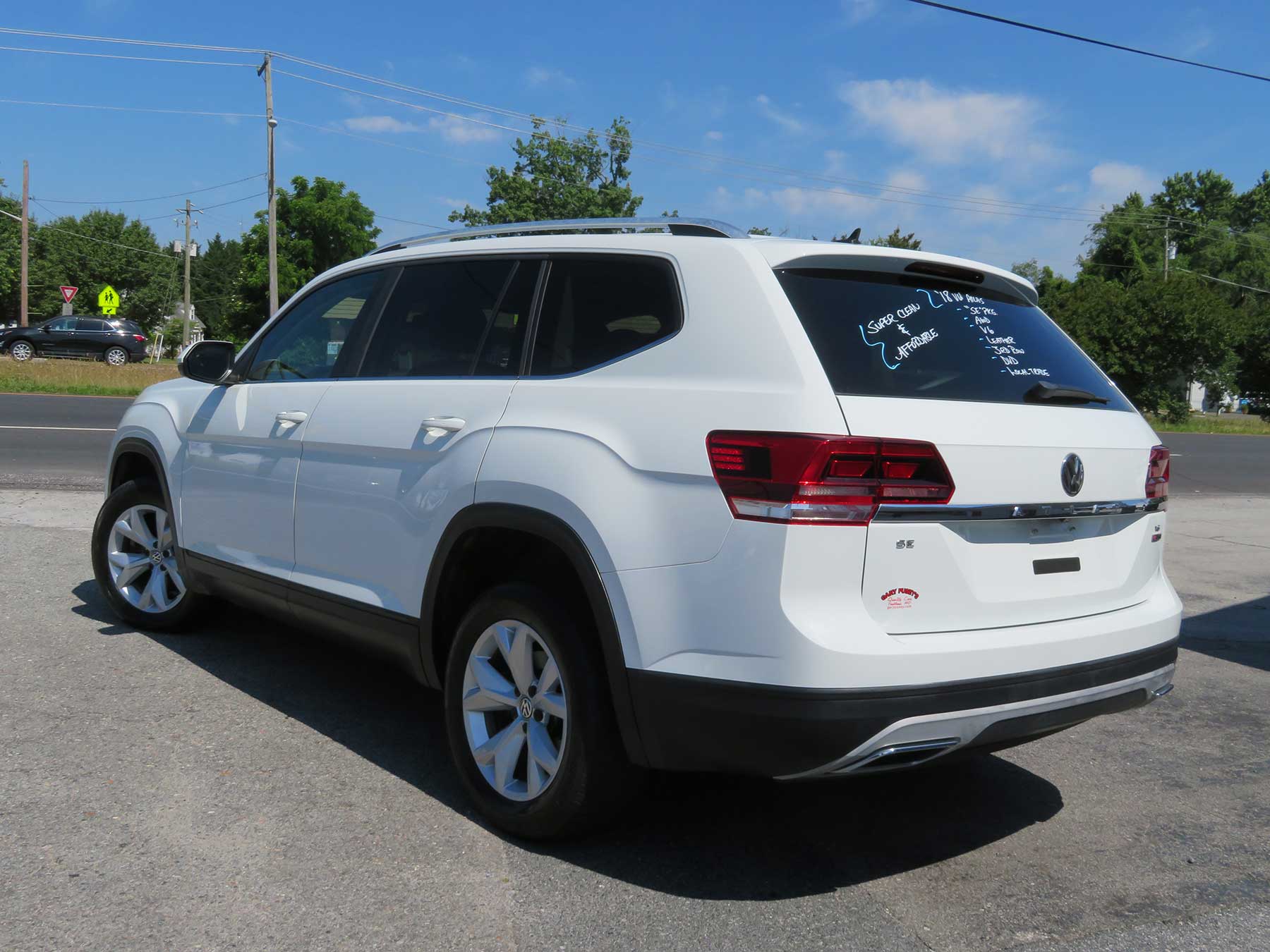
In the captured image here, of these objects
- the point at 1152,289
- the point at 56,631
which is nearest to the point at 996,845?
the point at 56,631

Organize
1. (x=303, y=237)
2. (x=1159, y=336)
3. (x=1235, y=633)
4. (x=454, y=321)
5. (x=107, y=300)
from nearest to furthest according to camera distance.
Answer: (x=454, y=321) → (x=1235, y=633) → (x=107, y=300) → (x=1159, y=336) → (x=303, y=237)

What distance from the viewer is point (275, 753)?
4.22 meters

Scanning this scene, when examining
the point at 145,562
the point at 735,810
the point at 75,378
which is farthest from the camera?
the point at 75,378

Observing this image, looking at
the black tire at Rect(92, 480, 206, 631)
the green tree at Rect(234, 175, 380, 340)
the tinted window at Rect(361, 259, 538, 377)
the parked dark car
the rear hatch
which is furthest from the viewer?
the green tree at Rect(234, 175, 380, 340)

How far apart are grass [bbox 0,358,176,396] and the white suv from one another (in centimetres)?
2665

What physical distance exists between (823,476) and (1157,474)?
1422 mm

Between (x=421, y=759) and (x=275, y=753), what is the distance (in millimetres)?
530

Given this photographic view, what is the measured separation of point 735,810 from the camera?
392 centimetres

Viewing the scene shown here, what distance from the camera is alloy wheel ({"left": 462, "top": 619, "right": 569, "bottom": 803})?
3410mm

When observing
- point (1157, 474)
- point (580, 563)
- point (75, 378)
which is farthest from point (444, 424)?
point (75, 378)

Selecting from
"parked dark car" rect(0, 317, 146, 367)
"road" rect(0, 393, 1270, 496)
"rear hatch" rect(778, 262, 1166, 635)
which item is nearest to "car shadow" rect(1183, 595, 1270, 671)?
"rear hatch" rect(778, 262, 1166, 635)

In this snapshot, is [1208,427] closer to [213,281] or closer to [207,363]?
[207,363]

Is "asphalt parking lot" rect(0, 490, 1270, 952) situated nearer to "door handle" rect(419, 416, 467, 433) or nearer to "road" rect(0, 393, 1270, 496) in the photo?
"door handle" rect(419, 416, 467, 433)

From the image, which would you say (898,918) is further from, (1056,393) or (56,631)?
(56,631)
